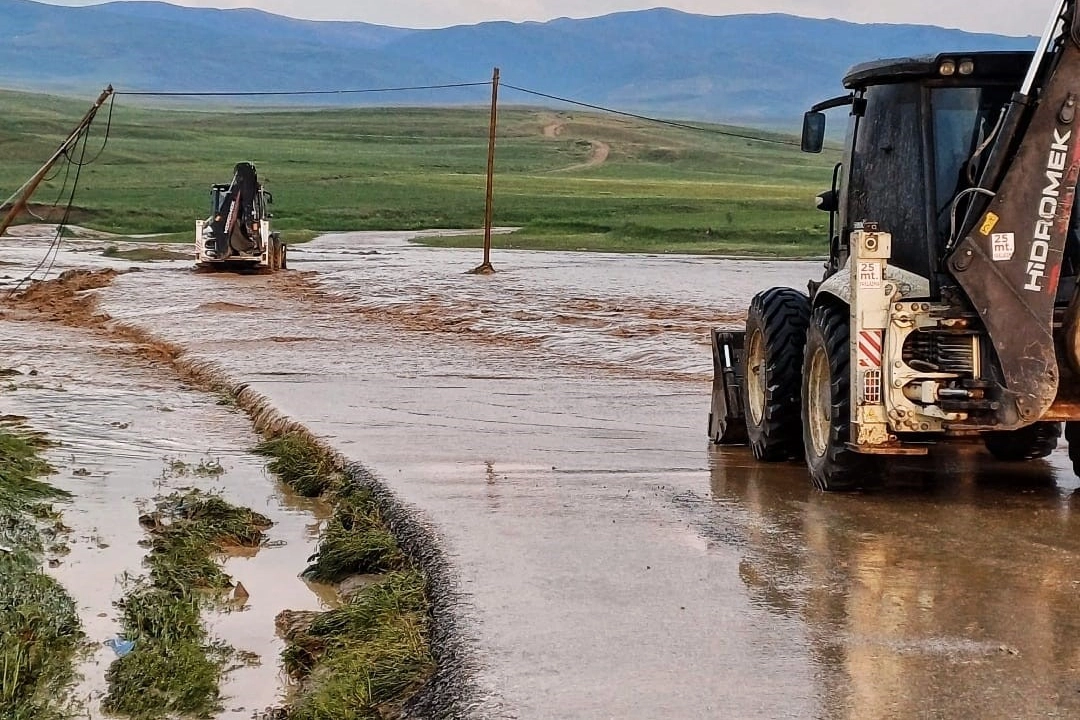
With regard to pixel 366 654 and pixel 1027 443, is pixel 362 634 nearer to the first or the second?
pixel 366 654

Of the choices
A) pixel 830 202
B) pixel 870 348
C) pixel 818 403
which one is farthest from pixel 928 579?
pixel 830 202

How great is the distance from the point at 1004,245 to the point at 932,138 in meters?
1.06

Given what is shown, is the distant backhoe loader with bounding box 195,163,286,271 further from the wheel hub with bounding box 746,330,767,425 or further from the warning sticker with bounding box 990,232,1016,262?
the warning sticker with bounding box 990,232,1016,262

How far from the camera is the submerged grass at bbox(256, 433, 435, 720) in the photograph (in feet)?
22.6

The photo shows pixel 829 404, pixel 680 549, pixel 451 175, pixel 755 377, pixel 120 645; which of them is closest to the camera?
pixel 120 645

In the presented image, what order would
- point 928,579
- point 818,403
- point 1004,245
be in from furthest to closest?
point 818,403 → point 1004,245 → point 928,579

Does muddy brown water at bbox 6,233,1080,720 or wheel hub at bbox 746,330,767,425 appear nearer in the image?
muddy brown water at bbox 6,233,1080,720

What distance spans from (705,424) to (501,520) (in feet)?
15.6

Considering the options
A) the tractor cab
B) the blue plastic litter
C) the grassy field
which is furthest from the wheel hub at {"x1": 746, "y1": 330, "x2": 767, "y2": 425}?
the grassy field

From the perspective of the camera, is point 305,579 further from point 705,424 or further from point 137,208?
point 137,208

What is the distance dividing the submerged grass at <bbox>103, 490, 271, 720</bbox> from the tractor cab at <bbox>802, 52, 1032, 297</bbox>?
4.50 metres

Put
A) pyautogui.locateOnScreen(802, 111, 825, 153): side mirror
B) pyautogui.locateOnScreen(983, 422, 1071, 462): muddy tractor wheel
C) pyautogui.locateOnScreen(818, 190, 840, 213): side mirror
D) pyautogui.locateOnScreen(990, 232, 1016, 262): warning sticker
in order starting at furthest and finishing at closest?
pyautogui.locateOnScreen(818, 190, 840, 213): side mirror → pyautogui.locateOnScreen(983, 422, 1071, 462): muddy tractor wheel → pyautogui.locateOnScreen(802, 111, 825, 153): side mirror → pyautogui.locateOnScreen(990, 232, 1016, 262): warning sticker

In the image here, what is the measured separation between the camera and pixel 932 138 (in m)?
10.1

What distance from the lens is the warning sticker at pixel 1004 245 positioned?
9352 mm
